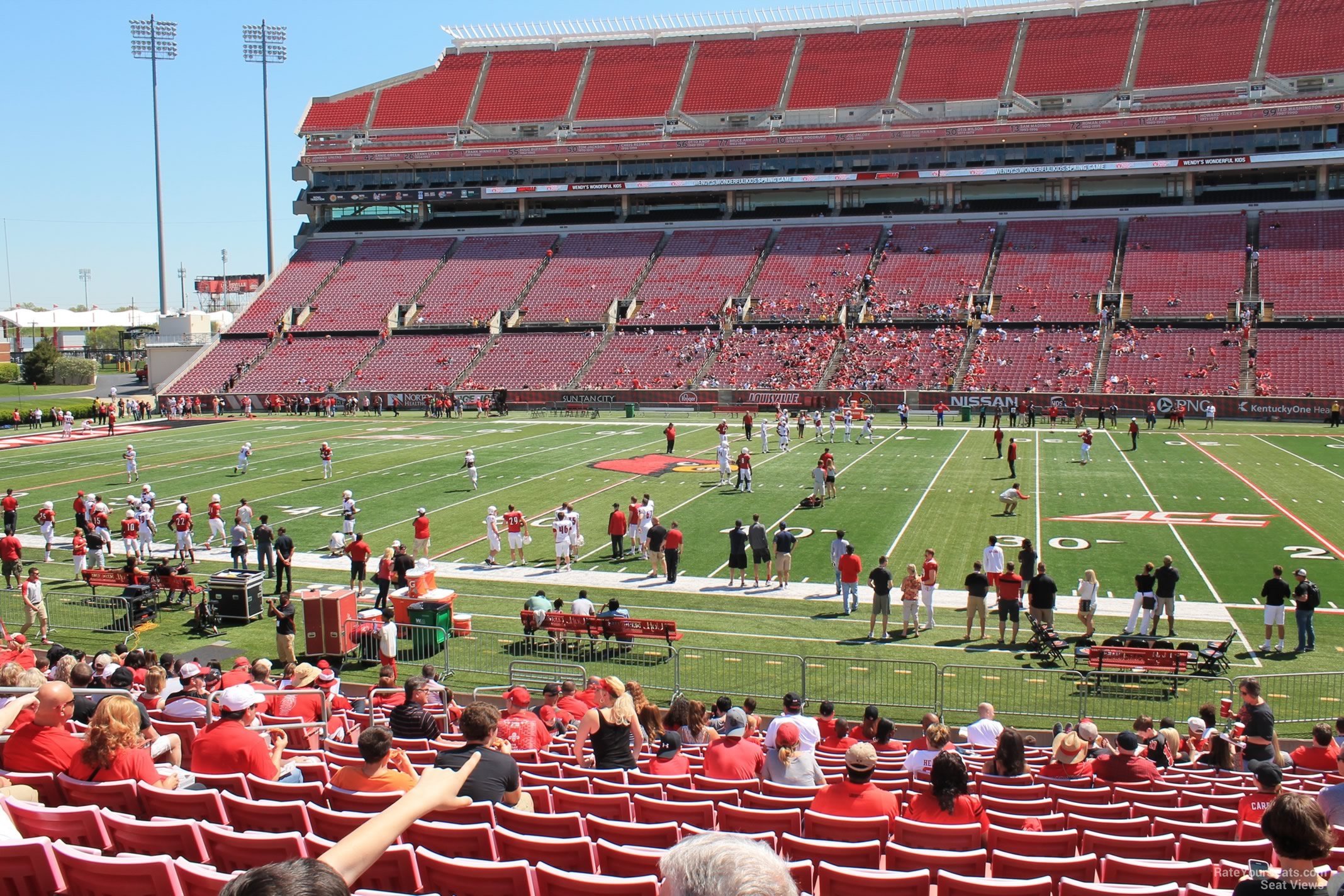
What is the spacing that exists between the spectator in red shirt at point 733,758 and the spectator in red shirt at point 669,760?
0.17m

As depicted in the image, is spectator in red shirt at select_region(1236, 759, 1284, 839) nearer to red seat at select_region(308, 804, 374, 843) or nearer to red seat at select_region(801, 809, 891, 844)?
red seat at select_region(801, 809, 891, 844)

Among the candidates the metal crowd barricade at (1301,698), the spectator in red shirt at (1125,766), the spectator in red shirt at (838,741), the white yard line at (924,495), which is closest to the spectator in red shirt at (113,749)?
the spectator in red shirt at (838,741)

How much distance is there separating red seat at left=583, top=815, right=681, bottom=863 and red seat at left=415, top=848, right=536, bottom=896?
3.31 feet

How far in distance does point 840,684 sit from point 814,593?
5.16 metres

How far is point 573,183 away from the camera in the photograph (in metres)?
73.4

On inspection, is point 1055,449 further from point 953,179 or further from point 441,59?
point 441,59

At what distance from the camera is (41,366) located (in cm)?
8450

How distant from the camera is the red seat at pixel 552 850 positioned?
523 centimetres

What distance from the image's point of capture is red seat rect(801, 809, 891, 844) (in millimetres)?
6137

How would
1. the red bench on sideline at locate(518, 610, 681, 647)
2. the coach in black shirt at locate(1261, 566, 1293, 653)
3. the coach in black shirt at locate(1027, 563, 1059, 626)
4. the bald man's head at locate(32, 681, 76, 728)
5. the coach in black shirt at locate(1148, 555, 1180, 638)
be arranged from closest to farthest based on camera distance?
the bald man's head at locate(32, 681, 76, 728) → the red bench on sideline at locate(518, 610, 681, 647) → the coach in black shirt at locate(1261, 566, 1293, 653) → the coach in black shirt at locate(1027, 563, 1059, 626) → the coach in black shirt at locate(1148, 555, 1180, 638)

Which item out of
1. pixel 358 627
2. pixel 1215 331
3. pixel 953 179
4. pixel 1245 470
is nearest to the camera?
pixel 358 627

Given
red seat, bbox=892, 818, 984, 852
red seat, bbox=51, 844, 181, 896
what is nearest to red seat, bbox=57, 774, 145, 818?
red seat, bbox=51, 844, 181, 896

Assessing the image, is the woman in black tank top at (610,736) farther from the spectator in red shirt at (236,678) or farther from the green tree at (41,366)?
the green tree at (41,366)

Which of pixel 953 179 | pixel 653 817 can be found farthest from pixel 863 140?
pixel 653 817
